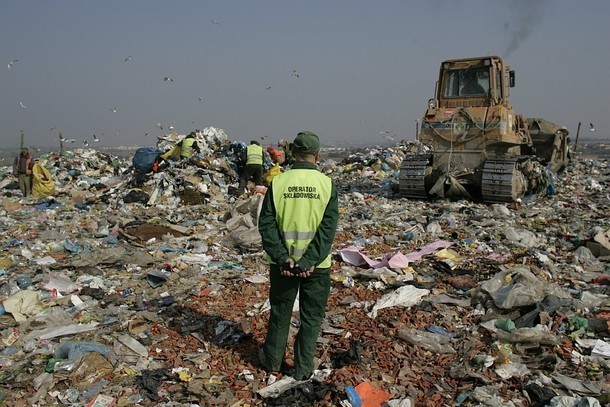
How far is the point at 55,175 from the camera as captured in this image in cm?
1448

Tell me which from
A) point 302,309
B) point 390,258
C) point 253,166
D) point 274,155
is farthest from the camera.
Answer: point 274,155

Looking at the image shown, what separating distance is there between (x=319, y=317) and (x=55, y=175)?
14.0 metres

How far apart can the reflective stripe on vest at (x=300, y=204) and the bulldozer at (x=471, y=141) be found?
708cm

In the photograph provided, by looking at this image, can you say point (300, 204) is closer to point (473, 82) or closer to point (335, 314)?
point (335, 314)

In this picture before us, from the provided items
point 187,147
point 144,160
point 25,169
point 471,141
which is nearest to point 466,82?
point 471,141

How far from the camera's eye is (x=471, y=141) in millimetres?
9508

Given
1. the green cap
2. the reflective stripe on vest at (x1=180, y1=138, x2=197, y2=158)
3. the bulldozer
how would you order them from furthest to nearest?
the reflective stripe on vest at (x1=180, y1=138, x2=197, y2=158), the bulldozer, the green cap

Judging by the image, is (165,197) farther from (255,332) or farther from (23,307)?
(255,332)

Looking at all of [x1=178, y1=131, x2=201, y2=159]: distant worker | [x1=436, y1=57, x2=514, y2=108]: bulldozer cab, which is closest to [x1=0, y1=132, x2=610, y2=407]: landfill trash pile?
[x1=436, y1=57, x2=514, y2=108]: bulldozer cab

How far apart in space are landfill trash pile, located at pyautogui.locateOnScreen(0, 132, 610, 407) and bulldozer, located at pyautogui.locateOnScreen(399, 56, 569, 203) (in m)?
1.46

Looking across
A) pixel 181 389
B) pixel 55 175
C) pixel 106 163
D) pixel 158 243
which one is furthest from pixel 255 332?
pixel 106 163

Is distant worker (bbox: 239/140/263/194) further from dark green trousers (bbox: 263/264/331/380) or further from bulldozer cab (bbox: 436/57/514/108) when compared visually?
dark green trousers (bbox: 263/264/331/380)

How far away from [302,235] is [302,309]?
507 millimetres

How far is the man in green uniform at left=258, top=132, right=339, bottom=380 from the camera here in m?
2.78
